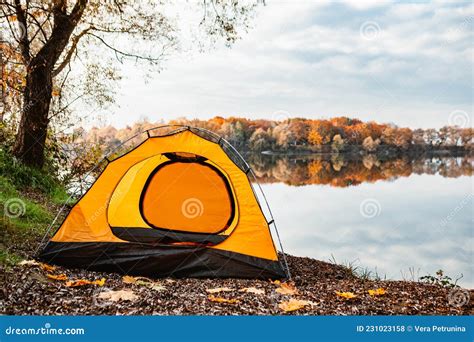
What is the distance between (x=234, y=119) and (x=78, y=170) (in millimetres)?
24173

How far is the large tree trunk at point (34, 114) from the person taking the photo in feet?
32.3

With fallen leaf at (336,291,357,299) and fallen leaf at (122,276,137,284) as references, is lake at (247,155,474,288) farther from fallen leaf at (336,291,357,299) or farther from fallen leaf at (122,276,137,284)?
fallen leaf at (122,276,137,284)

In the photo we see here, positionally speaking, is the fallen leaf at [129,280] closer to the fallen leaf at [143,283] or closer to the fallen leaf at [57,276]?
the fallen leaf at [143,283]

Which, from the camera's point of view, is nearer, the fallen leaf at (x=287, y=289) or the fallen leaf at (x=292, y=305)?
the fallen leaf at (x=292, y=305)

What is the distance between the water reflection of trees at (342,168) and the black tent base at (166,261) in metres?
19.1

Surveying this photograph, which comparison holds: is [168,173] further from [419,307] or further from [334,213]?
[334,213]

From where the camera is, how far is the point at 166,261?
5895 mm
